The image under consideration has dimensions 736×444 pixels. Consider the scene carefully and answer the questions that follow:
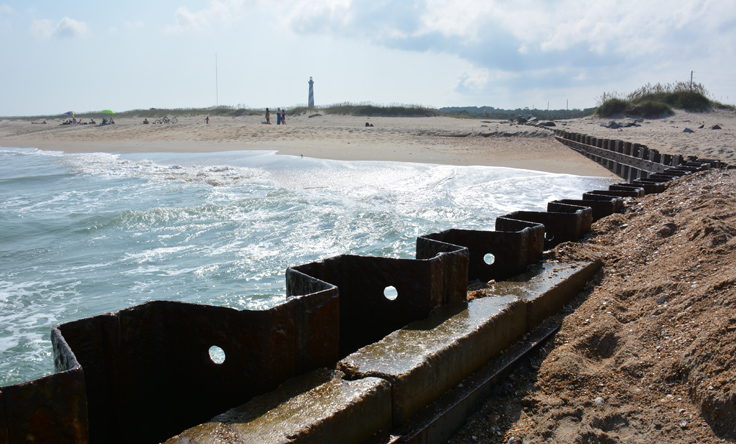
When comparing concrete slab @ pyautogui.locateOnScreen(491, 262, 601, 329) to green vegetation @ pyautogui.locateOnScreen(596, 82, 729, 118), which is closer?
concrete slab @ pyautogui.locateOnScreen(491, 262, 601, 329)

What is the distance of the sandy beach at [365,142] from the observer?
20750mm

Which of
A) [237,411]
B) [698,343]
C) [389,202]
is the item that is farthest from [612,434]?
[389,202]

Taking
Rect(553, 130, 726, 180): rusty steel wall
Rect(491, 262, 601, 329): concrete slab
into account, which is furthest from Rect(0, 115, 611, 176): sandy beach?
Rect(491, 262, 601, 329): concrete slab

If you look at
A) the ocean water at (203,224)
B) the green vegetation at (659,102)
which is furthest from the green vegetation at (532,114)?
the ocean water at (203,224)

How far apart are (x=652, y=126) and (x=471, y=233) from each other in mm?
26946

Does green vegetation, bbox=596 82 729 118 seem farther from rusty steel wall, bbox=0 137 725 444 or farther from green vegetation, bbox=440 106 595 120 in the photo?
rusty steel wall, bbox=0 137 725 444

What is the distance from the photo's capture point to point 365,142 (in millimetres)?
26266

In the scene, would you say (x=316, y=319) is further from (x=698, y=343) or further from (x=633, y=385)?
(x=698, y=343)

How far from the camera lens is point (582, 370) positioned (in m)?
3.03

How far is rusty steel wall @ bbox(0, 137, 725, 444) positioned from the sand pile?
0.68 meters

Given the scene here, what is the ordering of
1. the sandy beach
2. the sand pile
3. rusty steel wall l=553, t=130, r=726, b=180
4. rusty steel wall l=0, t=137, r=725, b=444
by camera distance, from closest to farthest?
rusty steel wall l=0, t=137, r=725, b=444 → the sand pile → rusty steel wall l=553, t=130, r=726, b=180 → the sandy beach

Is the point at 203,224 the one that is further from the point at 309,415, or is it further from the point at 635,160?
the point at 635,160

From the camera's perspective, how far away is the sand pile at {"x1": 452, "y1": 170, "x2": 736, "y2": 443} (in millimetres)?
2531

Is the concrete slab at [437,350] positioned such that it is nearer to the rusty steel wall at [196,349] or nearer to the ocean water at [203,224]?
the rusty steel wall at [196,349]
